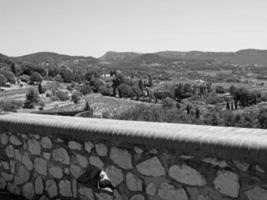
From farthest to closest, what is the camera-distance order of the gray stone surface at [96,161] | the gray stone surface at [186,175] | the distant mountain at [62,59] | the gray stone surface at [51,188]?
the distant mountain at [62,59], the gray stone surface at [51,188], the gray stone surface at [96,161], the gray stone surface at [186,175]

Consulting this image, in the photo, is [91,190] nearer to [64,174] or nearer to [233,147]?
[64,174]

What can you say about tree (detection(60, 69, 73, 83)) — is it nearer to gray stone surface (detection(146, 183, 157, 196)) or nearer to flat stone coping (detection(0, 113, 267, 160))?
flat stone coping (detection(0, 113, 267, 160))

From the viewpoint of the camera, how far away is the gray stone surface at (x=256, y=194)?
6.68 feet

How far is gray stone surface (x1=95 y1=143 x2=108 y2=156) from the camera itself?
2865 mm

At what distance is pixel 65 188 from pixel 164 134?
128cm

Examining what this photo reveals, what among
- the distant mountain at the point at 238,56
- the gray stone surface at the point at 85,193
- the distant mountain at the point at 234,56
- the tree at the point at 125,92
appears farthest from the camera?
the distant mountain at the point at 234,56

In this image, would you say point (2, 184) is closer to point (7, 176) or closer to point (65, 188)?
point (7, 176)

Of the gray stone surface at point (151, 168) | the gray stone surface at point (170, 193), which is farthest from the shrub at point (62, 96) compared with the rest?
the gray stone surface at point (170, 193)

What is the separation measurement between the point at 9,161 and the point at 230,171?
2.56 meters

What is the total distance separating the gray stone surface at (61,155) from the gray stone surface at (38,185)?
342 mm

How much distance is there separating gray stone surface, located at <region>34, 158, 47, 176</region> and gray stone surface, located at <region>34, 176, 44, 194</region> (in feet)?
0.23

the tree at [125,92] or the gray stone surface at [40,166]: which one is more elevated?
the gray stone surface at [40,166]

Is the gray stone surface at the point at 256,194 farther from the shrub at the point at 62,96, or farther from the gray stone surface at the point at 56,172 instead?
the shrub at the point at 62,96

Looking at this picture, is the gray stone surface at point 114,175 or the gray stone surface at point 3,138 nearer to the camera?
the gray stone surface at point 114,175
